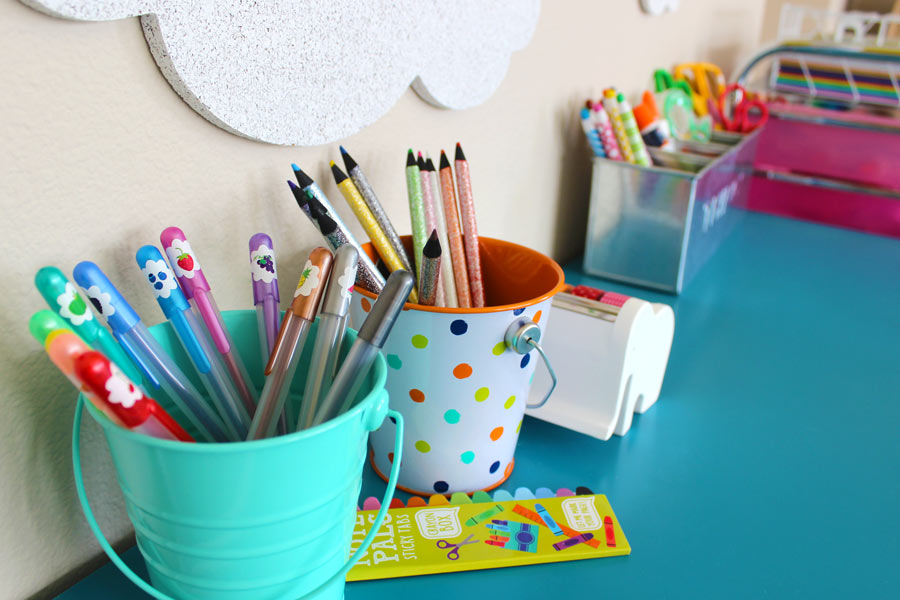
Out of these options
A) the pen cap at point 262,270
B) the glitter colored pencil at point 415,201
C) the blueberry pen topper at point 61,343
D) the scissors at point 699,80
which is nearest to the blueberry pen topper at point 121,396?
the blueberry pen topper at point 61,343

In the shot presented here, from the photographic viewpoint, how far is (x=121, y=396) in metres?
0.28

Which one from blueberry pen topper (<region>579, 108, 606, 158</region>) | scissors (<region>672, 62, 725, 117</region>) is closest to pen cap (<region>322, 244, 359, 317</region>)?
blueberry pen topper (<region>579, 108, 606, 158</region>)

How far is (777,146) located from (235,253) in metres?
1.02

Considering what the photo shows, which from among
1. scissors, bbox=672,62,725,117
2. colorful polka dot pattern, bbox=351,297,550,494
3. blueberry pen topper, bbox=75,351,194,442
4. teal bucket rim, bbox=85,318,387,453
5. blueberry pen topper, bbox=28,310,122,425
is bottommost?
colorful polka dot pattern, bbox=351,297,550,494

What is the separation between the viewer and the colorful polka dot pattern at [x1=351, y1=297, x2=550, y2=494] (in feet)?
1.40

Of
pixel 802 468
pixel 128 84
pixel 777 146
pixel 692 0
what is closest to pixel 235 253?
pixel 128 84

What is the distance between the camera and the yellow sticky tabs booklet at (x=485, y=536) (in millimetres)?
427

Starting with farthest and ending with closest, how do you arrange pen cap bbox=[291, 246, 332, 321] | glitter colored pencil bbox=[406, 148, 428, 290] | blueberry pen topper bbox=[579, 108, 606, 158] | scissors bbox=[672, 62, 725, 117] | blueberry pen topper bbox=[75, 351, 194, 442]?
scissors bbox=[672, 62, 725, 117] → blueberry pen topper bbox=[579, 108, 606, 158] → glitter colored pencil bbox=[406, 148, 428, 290] → pen cap bbox=[291, 246, 332, 321] → blueberry pen topper bbox=[75, 351, 194, 442]

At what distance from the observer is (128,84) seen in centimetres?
37

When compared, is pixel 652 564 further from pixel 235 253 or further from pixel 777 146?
pixel 777 146

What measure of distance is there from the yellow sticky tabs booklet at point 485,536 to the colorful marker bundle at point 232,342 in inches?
3.8

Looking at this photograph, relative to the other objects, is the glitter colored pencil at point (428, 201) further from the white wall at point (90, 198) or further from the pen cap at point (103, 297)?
the pen cap at point (103, 297)

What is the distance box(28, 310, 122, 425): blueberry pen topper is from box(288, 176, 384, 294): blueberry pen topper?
0.52ft

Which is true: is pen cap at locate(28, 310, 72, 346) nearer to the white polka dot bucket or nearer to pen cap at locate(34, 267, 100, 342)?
pen cap at locate(34, 267, 100, 342)
